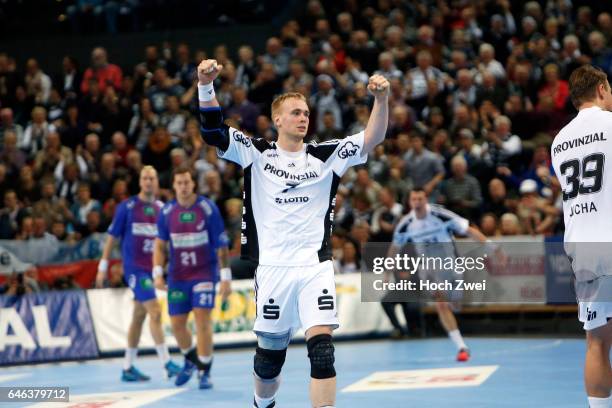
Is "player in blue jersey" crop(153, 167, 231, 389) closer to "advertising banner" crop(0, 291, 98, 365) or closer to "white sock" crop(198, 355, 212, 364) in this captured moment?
"white sock" crop(198, 355, 212, 364)

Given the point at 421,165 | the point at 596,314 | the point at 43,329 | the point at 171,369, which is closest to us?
the point at 596,314

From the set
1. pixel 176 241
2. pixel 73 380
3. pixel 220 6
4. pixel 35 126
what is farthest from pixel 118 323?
pixel 220 6

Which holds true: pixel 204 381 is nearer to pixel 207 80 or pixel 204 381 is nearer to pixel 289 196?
pixel 289 196

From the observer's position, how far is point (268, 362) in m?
7.66

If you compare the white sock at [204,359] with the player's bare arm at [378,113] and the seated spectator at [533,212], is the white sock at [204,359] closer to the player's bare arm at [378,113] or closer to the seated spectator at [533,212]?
the player's bare arm at [378,113]

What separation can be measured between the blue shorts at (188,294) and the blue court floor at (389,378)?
3.24 feet

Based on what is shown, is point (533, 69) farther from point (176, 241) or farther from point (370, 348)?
point (176, 241)

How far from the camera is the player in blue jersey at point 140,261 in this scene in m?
13.0

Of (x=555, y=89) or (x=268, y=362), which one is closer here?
(x=268, y=362)

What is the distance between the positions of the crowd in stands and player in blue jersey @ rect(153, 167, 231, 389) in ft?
19.6

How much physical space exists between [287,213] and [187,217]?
4.56 metres

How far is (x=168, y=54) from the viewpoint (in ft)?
76.5

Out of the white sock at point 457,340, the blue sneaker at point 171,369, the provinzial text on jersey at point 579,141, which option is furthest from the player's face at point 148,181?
the provinzial text on jersey at point 579,141

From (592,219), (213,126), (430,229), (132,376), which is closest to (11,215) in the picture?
(132,376)
